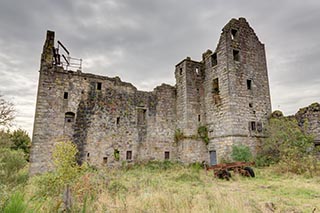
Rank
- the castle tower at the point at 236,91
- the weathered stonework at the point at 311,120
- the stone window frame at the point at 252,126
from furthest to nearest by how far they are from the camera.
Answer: the stone window frame at the point at 252,126 < the castle tower at the point at 236,91 < the weathered stonework at the point at 311,120

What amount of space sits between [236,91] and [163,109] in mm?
6342

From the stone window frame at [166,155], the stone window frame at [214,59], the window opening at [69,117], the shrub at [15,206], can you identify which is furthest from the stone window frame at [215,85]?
the shrub at [15,206]

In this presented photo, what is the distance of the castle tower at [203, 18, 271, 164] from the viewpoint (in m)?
15.8

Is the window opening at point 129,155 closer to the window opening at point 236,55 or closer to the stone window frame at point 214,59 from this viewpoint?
the stone window frame at point 214,59

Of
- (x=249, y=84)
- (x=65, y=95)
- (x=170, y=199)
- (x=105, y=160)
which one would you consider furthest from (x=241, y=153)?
(x=65, y=95)

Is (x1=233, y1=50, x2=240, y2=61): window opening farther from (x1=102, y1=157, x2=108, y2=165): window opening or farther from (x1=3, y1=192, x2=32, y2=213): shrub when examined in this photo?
(x1=3, y1=192, x2=32, y2=213): shrub

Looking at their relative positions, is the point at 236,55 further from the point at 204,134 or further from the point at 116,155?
the point at 116,155

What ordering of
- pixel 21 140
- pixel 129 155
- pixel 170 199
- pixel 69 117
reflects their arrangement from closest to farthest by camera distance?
pixel 170 199 → pixel 69 117 → pixel 129 155 → pixel 21 140

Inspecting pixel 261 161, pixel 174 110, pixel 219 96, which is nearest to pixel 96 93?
pixel 174 110

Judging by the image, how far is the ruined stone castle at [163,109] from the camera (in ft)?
51.1

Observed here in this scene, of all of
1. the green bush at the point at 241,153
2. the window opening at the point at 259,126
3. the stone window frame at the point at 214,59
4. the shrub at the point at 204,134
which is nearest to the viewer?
the green bush at the point at 241,153

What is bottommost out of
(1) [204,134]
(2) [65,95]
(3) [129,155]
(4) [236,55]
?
(3) [129,155]

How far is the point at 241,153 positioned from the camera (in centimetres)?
1463

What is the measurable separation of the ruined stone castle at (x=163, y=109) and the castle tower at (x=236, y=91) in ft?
0.24
